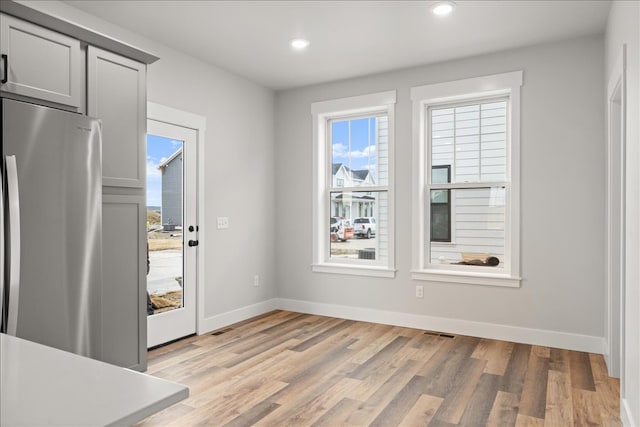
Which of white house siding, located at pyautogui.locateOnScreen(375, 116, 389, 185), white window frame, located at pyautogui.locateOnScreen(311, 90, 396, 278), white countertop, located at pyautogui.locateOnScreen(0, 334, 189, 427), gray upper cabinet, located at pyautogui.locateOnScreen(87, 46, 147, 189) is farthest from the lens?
white house siding, located at pyautogui.locateOnScreen(375, 116, 389, 185)

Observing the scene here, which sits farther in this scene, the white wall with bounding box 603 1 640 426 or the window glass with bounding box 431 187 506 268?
the window glass with bounding box 431 187 506 268

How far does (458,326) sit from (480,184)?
141 centimetres

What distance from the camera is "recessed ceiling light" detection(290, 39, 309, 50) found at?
153 inches

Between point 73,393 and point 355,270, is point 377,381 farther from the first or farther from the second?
point 73,393

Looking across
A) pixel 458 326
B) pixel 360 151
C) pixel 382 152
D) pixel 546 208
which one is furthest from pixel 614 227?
pixel 360 151

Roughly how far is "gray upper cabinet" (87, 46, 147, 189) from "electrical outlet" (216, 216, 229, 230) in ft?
4.82

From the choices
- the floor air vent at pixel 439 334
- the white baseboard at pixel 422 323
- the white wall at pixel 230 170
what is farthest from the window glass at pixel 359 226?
the floor air vent at pixel 439 334

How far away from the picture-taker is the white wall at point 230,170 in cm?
414

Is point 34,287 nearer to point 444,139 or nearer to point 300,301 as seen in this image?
point 300,301

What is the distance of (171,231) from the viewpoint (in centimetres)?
410

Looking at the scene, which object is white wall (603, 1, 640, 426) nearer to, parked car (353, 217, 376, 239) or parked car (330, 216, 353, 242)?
parked car (353, 217, 376, 239)

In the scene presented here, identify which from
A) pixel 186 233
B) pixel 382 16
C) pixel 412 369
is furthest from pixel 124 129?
pixel 412 369

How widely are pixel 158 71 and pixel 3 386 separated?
11.7 ft

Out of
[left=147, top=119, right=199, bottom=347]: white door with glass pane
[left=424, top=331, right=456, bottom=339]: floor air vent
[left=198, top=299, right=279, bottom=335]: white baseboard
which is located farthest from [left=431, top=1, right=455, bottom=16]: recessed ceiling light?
[left=198, top=299, right=279, bottom=335]: white baseboard
